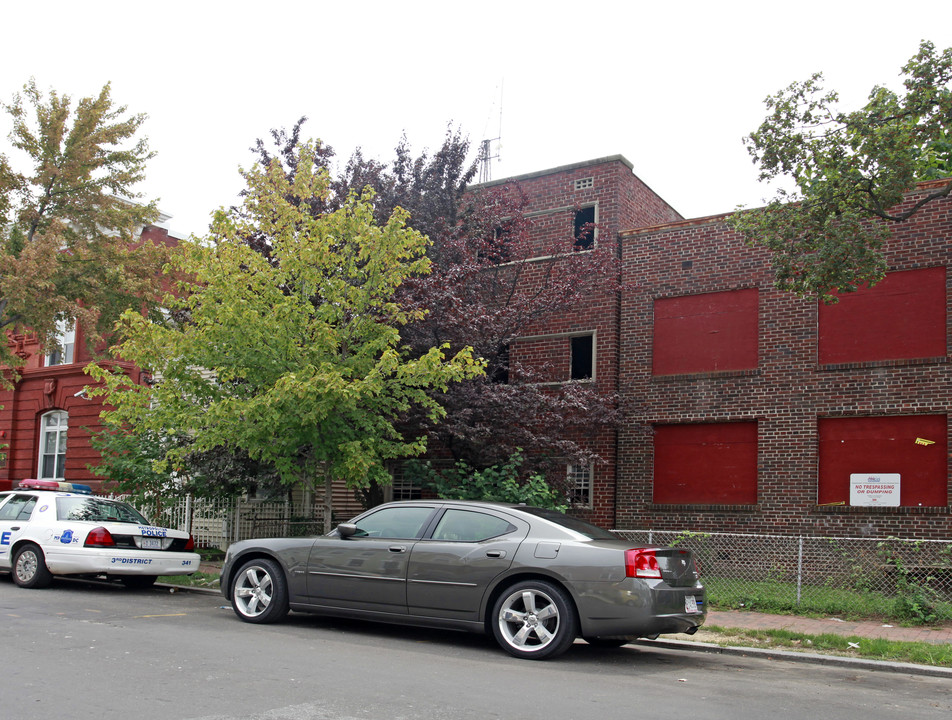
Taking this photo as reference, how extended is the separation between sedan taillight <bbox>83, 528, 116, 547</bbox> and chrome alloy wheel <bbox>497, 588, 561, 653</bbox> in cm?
615

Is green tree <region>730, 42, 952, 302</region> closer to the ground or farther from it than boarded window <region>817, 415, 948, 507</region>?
farther from it

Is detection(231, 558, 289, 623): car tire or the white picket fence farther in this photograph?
the white picket fence

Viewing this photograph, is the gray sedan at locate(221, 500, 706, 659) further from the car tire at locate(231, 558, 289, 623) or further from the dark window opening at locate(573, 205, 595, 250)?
the dark window opening at locate(573, 205, 595, 250)

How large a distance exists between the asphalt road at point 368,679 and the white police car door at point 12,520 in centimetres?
286

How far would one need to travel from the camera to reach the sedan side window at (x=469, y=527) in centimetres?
862

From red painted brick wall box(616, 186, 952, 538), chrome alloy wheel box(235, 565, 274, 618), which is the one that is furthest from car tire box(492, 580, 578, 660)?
red painted brick wall box(616, 186, 952, 538)

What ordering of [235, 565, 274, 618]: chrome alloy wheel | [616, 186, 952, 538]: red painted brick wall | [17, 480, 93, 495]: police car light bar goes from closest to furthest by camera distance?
[235, 565, 274, 618]: chrome alloy wheel, [17, 480, 93, 495]: police car light bar, [616, 186, 952, 538]: red painted brick wall

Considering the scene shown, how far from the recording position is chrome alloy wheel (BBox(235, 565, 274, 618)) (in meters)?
9.54

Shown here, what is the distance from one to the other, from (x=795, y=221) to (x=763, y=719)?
8.39 metres

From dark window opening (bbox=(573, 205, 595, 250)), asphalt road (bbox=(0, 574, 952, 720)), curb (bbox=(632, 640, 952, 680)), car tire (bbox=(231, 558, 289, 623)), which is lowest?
curb (bbox=(632, 640, 952, 680))

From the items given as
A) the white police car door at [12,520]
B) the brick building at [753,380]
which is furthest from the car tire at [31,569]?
the brick building at [753,380]

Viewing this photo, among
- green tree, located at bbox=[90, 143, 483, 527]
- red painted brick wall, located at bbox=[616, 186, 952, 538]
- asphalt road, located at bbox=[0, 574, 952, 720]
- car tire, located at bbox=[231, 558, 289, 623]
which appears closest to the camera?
asphalt road, located at bbox=[0, 574, 952, 720]

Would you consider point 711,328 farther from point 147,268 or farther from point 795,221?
point 147,268

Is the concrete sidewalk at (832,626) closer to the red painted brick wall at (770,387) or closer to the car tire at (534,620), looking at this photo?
the car tire at (534,620)
